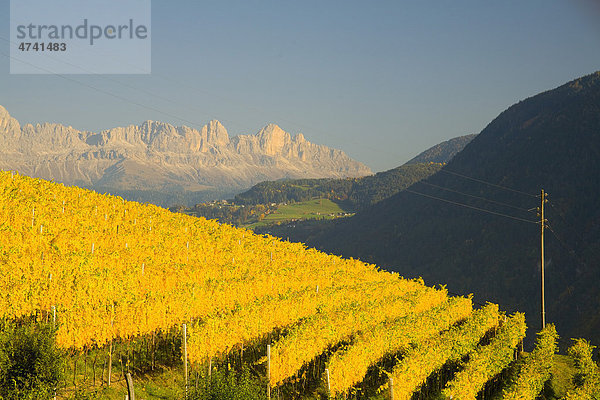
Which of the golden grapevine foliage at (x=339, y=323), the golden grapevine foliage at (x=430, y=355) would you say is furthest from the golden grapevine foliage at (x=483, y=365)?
the golden grapevine foliage at (x=339, y=323)

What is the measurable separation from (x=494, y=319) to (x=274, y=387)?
20.6 meters

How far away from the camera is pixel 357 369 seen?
20.3 m

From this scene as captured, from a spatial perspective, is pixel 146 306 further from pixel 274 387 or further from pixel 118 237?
pixel 118 237

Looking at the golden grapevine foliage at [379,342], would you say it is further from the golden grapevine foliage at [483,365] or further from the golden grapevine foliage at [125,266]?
the golden grapevine foliage at [125,266]

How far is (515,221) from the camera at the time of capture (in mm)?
125438

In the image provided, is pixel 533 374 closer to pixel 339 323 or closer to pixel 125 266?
pixel 339 323

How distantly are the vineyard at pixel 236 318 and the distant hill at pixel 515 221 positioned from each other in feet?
211

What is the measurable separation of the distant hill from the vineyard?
6440 cm

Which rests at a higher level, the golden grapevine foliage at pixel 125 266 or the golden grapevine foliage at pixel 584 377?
the golden grapevine foliage at pixel 125 266

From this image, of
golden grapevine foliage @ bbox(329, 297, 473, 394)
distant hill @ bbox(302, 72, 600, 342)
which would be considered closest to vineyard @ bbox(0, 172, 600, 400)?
golden grapevine foliage @ bbox(329, 297, 473, 394)

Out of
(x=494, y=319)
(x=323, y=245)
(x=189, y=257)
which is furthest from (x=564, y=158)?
(x=189, y=257)

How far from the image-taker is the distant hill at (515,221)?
332ft

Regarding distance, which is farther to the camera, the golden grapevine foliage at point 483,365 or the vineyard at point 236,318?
the golden grapevine foliage at point 483,365

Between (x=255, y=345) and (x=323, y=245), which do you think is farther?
(x=323, y=245)
